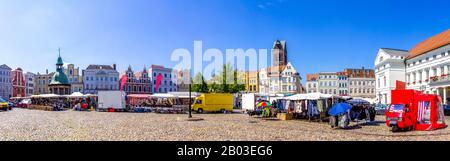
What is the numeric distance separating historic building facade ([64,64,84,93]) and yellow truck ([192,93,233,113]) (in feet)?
234

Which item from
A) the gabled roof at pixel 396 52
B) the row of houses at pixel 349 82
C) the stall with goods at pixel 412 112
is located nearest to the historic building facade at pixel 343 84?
the row of houses at pixel 349 82

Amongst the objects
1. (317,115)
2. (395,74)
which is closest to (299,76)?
(395,74)

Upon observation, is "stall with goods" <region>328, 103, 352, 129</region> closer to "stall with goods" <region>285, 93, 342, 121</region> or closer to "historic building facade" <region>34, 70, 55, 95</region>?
"stall with goods" <region>285, 93, 342, 121</region>

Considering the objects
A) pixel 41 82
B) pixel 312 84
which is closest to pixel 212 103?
pixel 312 84

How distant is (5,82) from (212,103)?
90019 millimetres

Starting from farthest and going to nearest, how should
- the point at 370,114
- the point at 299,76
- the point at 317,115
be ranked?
A: the point at 299,76, the point at 317,115, the point at 370,114

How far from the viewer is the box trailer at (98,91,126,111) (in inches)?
1692

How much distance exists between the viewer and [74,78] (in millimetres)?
100500

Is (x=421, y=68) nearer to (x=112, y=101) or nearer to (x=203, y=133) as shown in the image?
(x=112, y=101)

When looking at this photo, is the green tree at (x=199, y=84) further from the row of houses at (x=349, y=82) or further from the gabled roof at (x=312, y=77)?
the gabled roof at (x=312, y=77)

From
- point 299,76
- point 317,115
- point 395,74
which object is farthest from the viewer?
point 299,76
